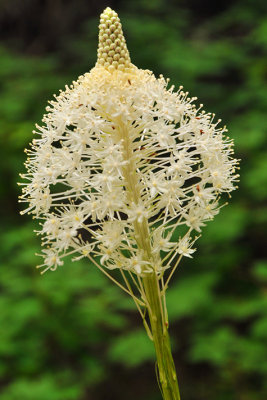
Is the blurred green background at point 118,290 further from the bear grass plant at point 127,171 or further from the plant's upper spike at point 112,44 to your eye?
the plant's upper spike at point 112,44

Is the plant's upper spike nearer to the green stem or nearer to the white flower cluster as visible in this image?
the white flower cluster

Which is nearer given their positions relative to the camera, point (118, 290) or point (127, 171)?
point (127, 171)

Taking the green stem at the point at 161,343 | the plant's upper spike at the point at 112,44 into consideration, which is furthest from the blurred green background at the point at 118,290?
the plant's upper spike at the point at 112,44

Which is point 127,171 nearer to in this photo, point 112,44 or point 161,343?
point 112,44

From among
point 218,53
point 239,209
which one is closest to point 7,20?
point 218,53

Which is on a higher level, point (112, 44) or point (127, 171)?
point (112, 44)

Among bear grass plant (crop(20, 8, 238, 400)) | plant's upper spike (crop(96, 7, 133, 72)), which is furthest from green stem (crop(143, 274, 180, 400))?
plant's upper spike (crop(96, 7, 133, 72))

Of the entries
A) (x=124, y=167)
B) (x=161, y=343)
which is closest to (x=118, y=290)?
(x=161, y=343)
